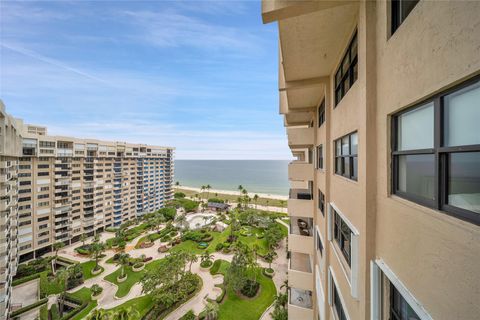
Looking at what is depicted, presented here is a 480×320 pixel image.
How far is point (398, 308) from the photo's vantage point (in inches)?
117

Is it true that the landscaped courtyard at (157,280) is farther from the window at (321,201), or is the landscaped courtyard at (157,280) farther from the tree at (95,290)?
the window at (321,201)

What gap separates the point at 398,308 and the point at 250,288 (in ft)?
76.8

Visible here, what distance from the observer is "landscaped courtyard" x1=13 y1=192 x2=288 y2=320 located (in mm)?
20172

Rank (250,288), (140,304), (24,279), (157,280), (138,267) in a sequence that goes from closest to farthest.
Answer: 1. (140,304)
2. (157,280)
3. (250,288)
4. (24,279)
5. (138,267)

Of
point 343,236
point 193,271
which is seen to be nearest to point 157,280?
point 193,271

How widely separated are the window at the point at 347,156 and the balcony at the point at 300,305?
7.89 metres

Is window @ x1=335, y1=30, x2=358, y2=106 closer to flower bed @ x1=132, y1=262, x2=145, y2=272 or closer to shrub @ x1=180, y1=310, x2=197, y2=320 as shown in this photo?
shrub @ x1=180, y1=310, x2=197, y2=320

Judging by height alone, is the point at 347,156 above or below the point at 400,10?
below

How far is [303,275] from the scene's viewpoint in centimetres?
988

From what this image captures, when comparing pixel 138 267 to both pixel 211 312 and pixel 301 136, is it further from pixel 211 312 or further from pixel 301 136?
pixel 301 136

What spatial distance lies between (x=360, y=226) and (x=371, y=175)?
3.54ft

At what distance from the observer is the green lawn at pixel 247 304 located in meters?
19.2

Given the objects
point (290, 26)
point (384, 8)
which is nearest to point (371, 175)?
point (384, 8)

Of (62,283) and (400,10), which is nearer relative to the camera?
(400,10)
